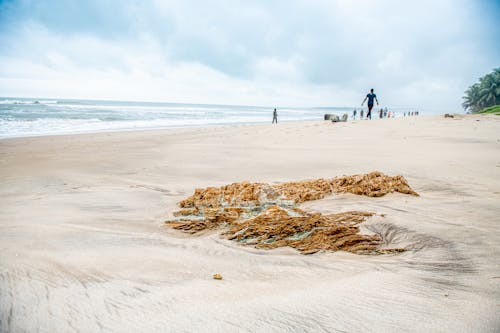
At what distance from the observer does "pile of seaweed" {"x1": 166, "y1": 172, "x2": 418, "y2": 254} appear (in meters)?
2.35

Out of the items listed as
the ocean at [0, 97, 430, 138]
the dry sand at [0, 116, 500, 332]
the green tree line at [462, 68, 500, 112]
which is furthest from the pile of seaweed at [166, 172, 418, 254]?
the green tree line at [462, 68, 500, 112]

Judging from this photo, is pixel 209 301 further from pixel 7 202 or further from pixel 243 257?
pixel 7 202

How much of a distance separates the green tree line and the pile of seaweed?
55.6 meters

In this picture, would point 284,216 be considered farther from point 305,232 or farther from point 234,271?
point 234,271

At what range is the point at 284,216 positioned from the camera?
8.91 feet

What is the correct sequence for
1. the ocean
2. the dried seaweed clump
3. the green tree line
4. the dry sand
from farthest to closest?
the green tree line < the ocean < the dried seaweed clump < the dry sand

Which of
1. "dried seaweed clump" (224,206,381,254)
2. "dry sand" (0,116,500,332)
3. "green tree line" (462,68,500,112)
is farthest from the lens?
"green tree line" (462,68,500,112)

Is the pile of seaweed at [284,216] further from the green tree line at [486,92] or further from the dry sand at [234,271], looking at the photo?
the green tree line at [486,92]

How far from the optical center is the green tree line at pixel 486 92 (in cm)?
4742

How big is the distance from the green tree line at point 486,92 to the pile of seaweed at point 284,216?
55.6 metres

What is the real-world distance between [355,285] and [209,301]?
2.54 feet

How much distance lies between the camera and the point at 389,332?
126cm

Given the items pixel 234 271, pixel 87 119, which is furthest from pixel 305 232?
pixel 87 119

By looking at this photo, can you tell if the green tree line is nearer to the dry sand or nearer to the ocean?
the ocean
